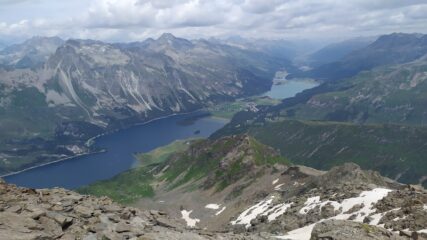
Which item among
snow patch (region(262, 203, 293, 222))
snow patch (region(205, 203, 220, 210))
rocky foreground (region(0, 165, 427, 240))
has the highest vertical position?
rocky foreground (region(0, 165, 427, 240))

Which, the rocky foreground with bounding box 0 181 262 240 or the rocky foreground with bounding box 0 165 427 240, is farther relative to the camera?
the rocky foreground with bounding box 0 165 427 240

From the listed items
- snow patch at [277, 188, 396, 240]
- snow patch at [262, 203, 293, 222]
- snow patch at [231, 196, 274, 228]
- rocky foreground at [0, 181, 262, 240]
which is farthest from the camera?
snow patch at [231, 196, 274, 228]

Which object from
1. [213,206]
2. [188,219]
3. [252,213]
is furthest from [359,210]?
[213,206]

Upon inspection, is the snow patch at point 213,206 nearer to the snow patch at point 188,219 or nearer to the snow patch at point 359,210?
the snow patch at point 188,219

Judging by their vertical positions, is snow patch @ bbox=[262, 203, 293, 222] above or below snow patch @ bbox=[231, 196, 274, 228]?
above

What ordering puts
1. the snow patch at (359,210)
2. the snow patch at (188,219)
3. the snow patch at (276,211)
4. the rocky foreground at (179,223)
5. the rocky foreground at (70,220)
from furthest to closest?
the snow patch at (188,219), the snow patch at (276,211), the snow patch at (359,210), the rocky foreground at (179,223), the rocky foreground at (70,220)

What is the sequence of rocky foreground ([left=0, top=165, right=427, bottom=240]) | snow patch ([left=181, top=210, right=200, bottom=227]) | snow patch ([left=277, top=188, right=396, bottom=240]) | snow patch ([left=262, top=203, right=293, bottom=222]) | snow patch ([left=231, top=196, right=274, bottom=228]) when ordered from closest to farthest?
1. rocky foreground ([left=0, top=165, right=427, bottom=240])
2. snow patch ([left=277, top=188, right=396, bottom=240])
3. snow patch ([left=262, top=203, right=293, bottom=222])
4. snow patch ([left=231, top=196, right=274, bottom=228])
5. snow patch ([left=181, top=210, right=200, bottom=227])

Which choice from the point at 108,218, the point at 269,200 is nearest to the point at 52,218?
the point at 108,218

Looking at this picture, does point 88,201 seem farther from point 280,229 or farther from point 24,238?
point 280,229

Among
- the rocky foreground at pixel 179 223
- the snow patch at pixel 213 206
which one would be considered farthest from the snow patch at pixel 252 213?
the snow patch at pixel 213 206

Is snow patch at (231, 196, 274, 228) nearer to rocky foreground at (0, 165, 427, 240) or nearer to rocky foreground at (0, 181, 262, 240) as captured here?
rocky foreground at (0, 165, 427, 240)

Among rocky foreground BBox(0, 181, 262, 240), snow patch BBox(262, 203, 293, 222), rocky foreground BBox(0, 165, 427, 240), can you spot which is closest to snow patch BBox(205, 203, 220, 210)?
snow patch BBox(262, 203, 293, 222)

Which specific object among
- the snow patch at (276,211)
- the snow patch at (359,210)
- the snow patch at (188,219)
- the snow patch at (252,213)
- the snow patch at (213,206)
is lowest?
the snow patch at (213,206)
